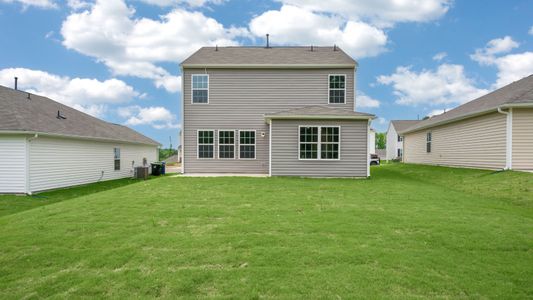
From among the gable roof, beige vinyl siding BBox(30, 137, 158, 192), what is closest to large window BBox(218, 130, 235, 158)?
the gable roof

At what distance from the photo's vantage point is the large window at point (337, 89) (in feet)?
51.5

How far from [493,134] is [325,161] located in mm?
8421

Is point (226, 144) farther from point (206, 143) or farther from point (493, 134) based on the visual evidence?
point (493, 134)

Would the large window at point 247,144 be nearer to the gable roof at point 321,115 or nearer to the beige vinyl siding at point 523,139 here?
the gable roof at point 321,115

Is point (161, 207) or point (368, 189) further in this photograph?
point (368, 189)

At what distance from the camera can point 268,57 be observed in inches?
647

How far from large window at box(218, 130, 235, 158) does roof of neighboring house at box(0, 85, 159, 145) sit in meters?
6.78

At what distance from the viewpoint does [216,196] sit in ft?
27.9

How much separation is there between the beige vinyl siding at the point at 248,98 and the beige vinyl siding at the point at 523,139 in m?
7.50

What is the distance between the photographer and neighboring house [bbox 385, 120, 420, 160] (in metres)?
43.4

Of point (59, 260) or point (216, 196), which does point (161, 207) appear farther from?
point (59, 260)

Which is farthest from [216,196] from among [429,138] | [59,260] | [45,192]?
[429,138]

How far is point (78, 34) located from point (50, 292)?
16388 millimetres

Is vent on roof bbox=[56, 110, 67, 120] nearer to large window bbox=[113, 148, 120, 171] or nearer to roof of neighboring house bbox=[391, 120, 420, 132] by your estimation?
large window bbox=[113, 148, 120, 171]
